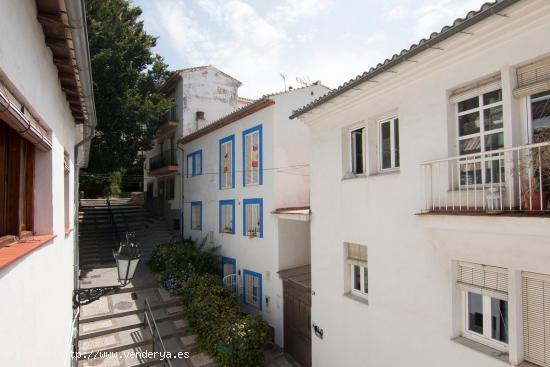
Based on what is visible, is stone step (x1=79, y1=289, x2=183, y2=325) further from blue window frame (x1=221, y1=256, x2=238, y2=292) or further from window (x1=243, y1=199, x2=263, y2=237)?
window (x1=243, y1=199, x2=263, y2=237)

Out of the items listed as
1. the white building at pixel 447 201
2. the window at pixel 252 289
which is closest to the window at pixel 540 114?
the white building at pixel 447 201

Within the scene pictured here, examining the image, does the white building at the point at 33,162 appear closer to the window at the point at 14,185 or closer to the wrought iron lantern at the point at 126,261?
the window at the point at 14,185

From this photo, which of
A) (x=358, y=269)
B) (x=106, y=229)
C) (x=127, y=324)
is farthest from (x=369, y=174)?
(x=106, y=229)

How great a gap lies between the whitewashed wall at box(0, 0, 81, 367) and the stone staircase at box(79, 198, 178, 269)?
13916 millimetres

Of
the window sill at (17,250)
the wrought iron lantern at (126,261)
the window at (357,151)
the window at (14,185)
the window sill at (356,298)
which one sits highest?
the window at (357,151)

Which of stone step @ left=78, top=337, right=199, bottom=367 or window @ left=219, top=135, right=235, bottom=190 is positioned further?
window @ left=219, top=135, right=235, bottom=190

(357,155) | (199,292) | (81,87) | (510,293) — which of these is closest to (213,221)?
(199,292)

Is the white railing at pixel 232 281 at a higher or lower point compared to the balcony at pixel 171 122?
lower

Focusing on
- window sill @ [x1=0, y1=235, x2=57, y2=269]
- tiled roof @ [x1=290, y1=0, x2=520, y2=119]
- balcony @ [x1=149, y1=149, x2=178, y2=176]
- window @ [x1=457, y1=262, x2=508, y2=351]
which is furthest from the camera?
balcony @ [x1=149, y1=149, x2=178, y2=176]

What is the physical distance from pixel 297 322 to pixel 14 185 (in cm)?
972

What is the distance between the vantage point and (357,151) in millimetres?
8383

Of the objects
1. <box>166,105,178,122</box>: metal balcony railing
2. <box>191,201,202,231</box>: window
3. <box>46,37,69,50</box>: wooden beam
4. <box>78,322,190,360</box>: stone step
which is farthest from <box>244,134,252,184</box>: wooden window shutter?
<box>46,37,69,50</box>: wooden beam

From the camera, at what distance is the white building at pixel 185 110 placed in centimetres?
2089

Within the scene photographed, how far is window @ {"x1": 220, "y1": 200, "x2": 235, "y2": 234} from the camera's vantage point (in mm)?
15422
